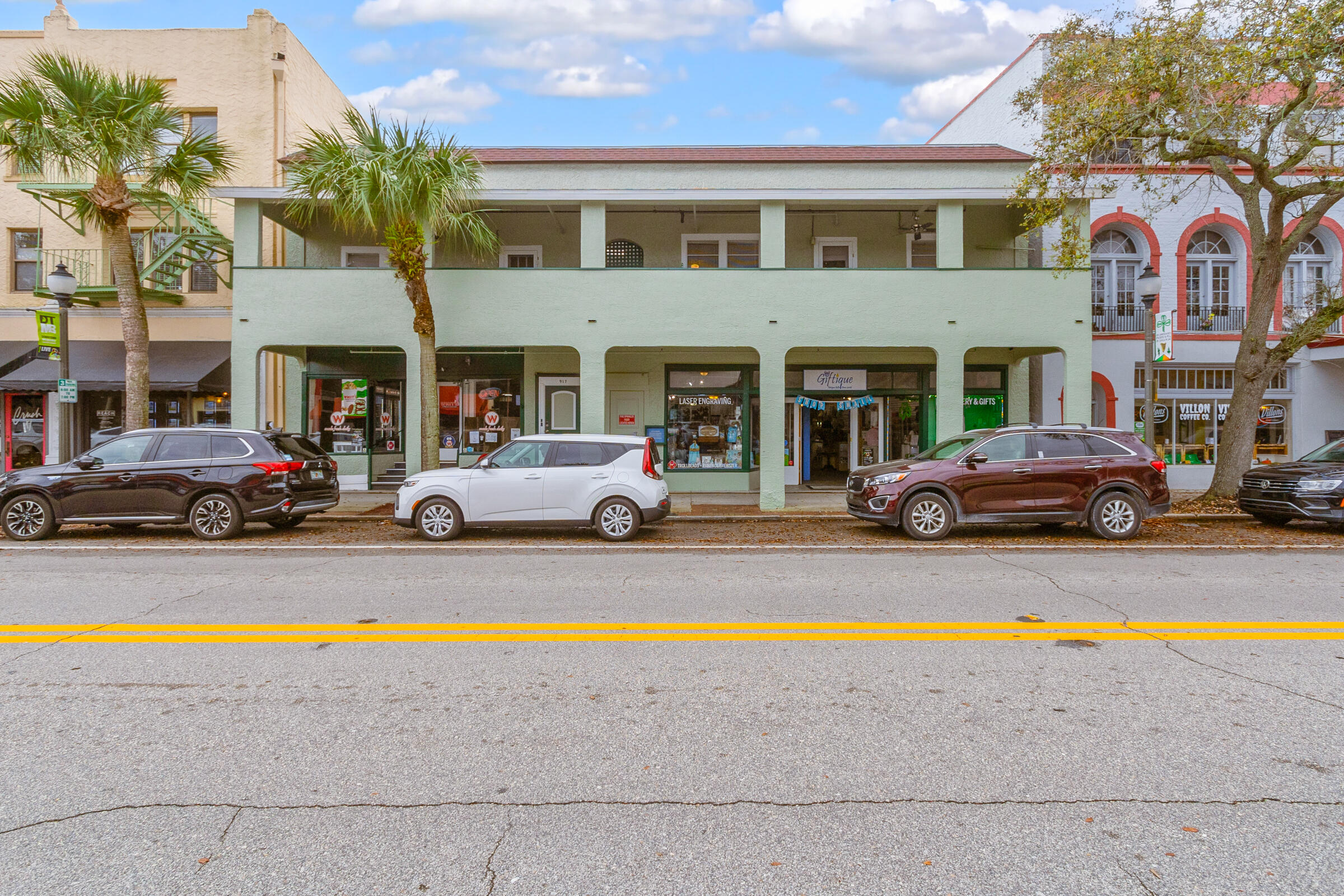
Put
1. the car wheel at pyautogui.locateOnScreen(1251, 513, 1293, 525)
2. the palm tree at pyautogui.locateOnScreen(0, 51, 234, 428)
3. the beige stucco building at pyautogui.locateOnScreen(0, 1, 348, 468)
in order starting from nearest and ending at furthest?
the car wheel at pyautogui.locateOnScreen(1251, 513, 1293, 525) < the palm tree at pyautogui.locateOnScreen(0, 51, 234, 428) < the beige stucco building at pyautogui.locateOnScreen(0, 1, 348, 468)

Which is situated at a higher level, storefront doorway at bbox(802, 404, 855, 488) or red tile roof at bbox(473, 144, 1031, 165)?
red tile roof at bbox(473, 144, 1031, 165)

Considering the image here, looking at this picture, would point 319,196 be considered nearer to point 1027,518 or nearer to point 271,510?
point 271,510

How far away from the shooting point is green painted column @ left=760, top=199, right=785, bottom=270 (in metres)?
14.8

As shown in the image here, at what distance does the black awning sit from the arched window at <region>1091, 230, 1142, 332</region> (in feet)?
67.0

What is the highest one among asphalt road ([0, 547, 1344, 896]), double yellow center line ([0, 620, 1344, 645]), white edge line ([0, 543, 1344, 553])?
white edge line ([0, 543, 1344, 553])

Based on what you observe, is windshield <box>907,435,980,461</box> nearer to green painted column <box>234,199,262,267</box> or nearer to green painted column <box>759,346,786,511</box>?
green painted column <box>759,346,786,511</box>

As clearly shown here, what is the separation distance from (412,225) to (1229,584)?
1256 centimetres

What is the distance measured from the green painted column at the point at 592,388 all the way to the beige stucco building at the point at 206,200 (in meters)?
7.86

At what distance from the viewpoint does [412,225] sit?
510 inches

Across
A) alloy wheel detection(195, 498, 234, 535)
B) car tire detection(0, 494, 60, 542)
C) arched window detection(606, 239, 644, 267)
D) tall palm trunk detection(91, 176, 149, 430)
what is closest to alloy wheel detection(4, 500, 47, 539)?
car tire detection(0, 494, 60, 542)

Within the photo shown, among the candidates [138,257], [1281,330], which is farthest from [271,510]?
[1281,330]

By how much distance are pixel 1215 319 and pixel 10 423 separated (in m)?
28.8

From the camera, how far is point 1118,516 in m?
11.1

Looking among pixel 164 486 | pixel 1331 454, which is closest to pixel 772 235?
pixel 1331 454
